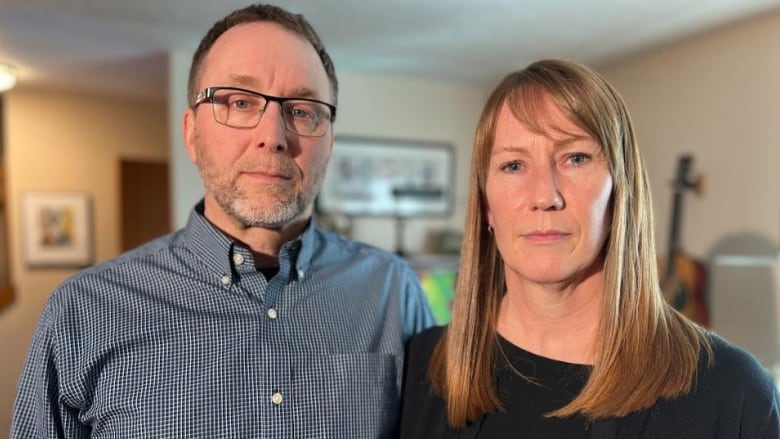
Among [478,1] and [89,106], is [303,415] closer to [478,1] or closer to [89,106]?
[478,1]

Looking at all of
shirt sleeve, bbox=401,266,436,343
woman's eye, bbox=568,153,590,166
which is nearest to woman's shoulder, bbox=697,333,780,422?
woman's eye, bbox=568,153,590,166

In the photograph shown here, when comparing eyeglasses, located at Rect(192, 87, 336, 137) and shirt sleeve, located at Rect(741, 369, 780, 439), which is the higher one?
eyeglasses, located at Rect(192, 87, 336, 137)

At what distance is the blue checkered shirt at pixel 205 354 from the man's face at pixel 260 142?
93mm

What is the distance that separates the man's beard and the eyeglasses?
80mm

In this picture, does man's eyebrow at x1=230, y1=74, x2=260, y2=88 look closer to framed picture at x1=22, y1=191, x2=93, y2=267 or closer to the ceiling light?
the ceiling light

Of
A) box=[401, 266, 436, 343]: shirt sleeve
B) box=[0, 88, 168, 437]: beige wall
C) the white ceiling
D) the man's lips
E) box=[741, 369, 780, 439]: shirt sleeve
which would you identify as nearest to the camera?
box=[741, 369, 780, 439]: shirt sleeve

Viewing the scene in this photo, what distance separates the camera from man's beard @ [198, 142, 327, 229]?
1.09 meters

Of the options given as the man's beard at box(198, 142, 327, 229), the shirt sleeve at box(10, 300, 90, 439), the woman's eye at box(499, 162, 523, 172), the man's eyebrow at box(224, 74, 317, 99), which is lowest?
the shirt sleeve at box(10, 300, 90, 439)

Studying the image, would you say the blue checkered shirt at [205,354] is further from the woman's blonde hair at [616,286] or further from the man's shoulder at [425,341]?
the woman's blonde hair at [616,286]

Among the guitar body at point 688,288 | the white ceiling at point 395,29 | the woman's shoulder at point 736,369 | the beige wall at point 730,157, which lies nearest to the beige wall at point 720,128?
the beige wall at point 730,157

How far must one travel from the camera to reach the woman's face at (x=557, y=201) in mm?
897

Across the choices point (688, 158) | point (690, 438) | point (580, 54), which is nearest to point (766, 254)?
point (688, 158)

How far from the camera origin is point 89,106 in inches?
160

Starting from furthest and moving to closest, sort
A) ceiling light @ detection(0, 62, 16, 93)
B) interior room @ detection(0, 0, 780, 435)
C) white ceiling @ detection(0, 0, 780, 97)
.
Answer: ceiling light @ detection(0, 62, 16, 93)
interior room @ detection(0, 0, 780, 435)
white ceiling @ detection(0, 0, 780, 97)
